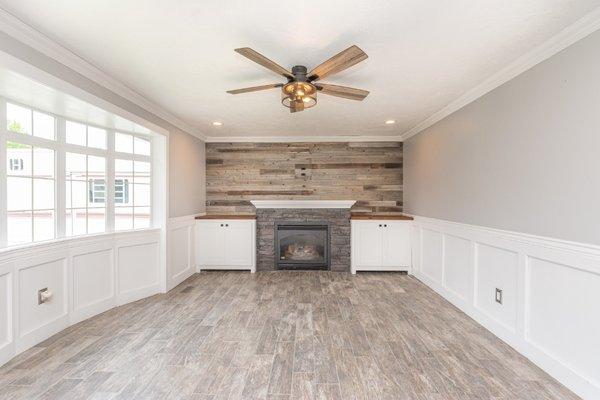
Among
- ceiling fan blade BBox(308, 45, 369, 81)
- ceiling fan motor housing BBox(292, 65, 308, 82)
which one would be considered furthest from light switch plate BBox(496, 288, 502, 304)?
ceiling fan motor housing BBox(292, 65, 308, 82)

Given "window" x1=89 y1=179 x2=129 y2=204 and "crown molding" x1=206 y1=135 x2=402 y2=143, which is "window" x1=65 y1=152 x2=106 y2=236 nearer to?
"window" x1=89 y1=179 x2=129 y2=204

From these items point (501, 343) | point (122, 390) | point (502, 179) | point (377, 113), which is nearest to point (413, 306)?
point (501, 343)

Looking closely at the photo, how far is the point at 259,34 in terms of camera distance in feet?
6.35

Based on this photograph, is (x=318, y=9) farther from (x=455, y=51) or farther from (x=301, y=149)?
(x=301, y=149)

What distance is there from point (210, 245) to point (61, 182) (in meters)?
2.34

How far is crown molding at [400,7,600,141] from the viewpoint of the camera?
176 cm

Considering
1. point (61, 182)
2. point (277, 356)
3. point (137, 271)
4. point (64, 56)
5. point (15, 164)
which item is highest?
point (64, 56)

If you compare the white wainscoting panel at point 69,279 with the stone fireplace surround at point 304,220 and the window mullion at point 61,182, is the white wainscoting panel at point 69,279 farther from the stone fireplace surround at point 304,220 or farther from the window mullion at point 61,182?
the stone fireplace surround at point 304,220

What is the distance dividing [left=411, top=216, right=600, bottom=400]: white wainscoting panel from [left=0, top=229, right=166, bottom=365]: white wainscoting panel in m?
3.77

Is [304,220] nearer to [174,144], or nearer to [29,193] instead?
[174,144]

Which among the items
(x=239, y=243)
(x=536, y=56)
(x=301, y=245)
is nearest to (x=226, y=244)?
(x=239, y=243)

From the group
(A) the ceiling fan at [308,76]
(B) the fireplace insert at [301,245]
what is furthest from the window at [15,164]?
(B) the fireplace insert at [301,245]

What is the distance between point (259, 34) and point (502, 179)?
2432 mm

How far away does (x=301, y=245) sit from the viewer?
4.95m
